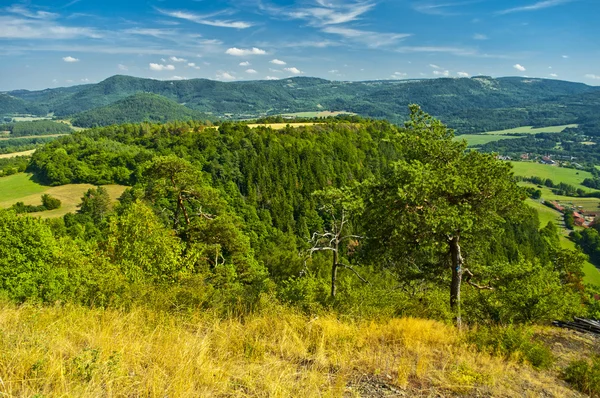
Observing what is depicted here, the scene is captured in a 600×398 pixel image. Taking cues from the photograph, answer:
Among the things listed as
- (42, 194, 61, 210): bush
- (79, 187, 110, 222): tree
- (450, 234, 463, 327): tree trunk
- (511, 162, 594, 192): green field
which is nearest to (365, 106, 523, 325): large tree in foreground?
(450, 234, 463, 327): tree trunk

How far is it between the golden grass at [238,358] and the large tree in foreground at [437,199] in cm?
271

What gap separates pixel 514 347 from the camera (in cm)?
720

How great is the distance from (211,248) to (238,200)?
183 feet

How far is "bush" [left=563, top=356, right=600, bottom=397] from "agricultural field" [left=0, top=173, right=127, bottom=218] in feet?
236

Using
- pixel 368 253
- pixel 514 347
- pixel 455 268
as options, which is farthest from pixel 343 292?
pixel 514 347

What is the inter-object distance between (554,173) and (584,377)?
181234 mm

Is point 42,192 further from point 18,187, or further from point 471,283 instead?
point 471,283

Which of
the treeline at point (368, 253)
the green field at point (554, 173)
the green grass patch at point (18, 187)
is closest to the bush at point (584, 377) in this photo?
the treeline at point (368, 253)

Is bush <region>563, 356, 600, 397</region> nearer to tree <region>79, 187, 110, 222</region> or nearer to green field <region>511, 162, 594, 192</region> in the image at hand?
tree <region>79, 187, 110, 222</region>

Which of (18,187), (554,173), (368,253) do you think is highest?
(368,253)

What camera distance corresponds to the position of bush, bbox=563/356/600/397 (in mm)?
6211

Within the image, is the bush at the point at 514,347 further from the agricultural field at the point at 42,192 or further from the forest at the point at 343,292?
the agricultural field at the point at 42,192

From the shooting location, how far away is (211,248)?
21781mm

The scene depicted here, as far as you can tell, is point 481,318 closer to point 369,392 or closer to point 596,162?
point 369,392
